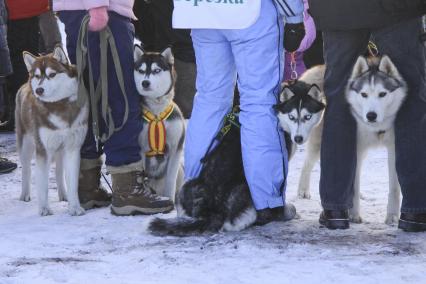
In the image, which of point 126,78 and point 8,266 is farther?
point 126,78

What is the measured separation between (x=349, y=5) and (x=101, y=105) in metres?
1.56

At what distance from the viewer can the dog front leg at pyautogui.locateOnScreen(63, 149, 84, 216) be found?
155 inches

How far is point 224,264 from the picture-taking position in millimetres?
2824

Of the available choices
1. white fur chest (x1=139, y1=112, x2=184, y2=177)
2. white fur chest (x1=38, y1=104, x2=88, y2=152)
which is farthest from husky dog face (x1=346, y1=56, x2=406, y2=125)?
white fur chest (x1=38, y1=104, x2=88, y2=152)

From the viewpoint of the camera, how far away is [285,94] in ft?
11.5

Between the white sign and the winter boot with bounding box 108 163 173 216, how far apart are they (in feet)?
3.35

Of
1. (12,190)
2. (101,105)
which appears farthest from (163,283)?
(12,190)

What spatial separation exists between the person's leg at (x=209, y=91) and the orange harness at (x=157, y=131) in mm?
538

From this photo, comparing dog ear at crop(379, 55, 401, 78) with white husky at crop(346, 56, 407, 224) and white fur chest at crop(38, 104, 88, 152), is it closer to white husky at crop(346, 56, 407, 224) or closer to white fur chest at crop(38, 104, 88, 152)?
white husky at crop(346, 56, 407, 224)

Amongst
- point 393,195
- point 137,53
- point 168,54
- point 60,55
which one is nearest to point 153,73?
point 137,53

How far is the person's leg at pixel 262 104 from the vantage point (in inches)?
130

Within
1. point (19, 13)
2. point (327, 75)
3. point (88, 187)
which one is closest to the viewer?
point (327, 75)

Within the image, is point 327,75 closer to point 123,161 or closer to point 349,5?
→ point 349,5

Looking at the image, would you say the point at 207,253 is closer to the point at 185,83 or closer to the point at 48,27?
the point at 185,83
